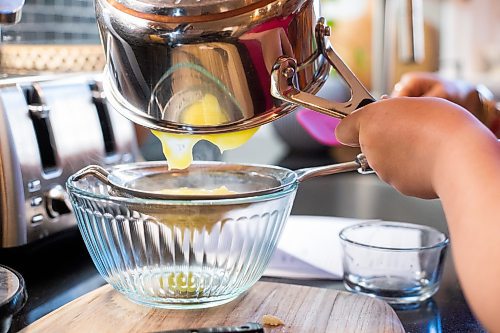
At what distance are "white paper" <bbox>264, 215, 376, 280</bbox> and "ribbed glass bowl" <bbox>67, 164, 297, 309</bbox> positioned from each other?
0.12 metres

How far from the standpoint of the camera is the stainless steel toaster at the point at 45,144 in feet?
2.14

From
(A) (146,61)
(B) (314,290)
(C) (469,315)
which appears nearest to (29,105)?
(A) (146,61)

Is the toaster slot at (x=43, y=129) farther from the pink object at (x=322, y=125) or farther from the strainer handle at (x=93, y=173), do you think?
the pink object at (x=322, y=125)

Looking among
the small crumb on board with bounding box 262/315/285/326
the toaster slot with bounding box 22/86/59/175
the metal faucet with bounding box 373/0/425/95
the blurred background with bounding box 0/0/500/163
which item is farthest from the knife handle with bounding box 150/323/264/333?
the metal faucet with bounding box 373/0/425/95

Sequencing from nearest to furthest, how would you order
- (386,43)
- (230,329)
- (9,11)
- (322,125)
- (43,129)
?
(230,329), (9,11), (43,129), (322,125), (386,43)

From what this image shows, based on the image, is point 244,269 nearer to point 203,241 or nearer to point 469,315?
point 203,241

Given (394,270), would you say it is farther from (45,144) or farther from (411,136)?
(45,144)

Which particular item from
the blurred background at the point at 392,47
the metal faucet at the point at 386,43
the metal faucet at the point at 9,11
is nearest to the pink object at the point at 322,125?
the metal faucet at the point at 9,11

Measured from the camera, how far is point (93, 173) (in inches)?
24.0

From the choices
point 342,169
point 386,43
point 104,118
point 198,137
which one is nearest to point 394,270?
point 342,169

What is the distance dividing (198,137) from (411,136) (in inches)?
6.4

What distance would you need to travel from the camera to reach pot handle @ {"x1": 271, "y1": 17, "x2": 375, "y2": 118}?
20.7 inches

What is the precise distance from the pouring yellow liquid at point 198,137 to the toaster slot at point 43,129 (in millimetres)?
127

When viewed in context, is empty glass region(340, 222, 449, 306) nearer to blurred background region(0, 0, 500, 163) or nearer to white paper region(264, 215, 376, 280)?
white paper region(264, 215, 376, 280)
